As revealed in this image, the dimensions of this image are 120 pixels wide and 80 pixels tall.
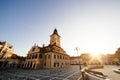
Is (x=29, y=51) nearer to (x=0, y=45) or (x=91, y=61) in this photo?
(x=0, y=45)

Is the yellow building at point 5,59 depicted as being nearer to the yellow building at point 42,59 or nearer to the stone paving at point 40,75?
the yellow building at point 42,59

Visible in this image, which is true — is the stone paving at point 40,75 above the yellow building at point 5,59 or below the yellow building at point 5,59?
below

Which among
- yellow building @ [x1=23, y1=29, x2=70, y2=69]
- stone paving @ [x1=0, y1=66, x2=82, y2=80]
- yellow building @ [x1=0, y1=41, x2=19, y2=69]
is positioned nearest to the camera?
stone paving @ [x1=0, y1=66, x2=82, y2=80]

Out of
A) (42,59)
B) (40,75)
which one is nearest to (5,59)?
(42,59)

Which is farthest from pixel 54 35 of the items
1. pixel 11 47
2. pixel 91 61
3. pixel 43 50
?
pixel 91 61

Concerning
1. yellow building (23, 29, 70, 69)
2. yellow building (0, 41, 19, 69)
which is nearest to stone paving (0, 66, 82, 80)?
yellow building (23, 29, 70, 69)

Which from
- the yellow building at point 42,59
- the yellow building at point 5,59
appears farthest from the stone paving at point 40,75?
the yellow building at point 5,59

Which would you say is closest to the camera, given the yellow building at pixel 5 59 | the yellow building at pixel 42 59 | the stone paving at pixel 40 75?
the stone paving at pixel 40 75

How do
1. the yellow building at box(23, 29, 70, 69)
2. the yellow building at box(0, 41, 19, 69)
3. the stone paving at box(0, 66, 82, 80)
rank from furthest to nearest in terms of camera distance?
the yellow building at box(0, 41, 19, 69) → the yellow building at box(23, 29, 70, 69) → the stone paving at box(0, 66, 82, 80)

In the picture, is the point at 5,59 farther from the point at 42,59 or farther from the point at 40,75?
the point at 40,75

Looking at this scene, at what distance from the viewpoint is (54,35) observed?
47250 mm

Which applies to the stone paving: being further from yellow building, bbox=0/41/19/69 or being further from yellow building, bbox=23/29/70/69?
yellow building, bbox=0/41/19/69

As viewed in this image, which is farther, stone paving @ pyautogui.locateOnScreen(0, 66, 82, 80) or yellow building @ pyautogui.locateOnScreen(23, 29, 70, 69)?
yellow building @ pyautogui.locateOnScreen(23, 29, 70, 69)

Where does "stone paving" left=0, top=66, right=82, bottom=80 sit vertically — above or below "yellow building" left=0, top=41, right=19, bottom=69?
below
